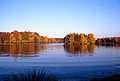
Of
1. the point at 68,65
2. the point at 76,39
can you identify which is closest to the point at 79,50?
the point at 68,65

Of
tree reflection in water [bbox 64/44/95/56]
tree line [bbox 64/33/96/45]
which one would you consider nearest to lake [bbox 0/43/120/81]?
tree reflection in water [bbox 64/44/95/56]

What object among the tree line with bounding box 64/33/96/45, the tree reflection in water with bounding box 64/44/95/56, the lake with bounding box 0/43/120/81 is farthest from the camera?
the tree line with bounding box 64/33/96/45

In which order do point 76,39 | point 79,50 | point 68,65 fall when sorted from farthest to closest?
point 76,39 < point 79,50 < point 68,65

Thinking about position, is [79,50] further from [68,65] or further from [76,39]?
[76,39]

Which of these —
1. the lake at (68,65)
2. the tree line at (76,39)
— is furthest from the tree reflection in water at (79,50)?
the tree line at (76,39)

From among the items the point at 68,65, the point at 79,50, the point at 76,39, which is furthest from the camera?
the point at 76,39

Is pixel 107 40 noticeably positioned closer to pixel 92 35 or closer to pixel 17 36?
pixel 92 35

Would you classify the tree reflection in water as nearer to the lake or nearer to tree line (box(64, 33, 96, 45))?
the lake

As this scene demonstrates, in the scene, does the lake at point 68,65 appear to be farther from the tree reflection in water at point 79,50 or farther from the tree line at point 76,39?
the tree line at point 76,39

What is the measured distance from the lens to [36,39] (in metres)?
198

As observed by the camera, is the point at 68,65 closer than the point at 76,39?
Yes

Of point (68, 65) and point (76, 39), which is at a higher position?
point (76, 39)

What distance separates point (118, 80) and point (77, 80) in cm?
296

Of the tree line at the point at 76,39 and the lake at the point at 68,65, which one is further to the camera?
the tree line at the point at 76,39
